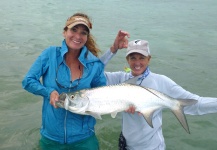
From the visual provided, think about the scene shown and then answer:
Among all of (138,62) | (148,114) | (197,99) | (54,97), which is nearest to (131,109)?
(148,114)

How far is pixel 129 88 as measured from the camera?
156 inches

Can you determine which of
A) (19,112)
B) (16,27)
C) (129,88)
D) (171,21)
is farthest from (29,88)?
(171,21)

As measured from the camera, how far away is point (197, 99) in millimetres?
3969

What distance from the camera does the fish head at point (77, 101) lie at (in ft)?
12.3

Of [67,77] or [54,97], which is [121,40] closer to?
[67,77]

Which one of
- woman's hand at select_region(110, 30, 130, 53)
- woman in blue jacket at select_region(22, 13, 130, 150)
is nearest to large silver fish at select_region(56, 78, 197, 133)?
woman in blue jacket at select_region(22, 13, 130, 150)

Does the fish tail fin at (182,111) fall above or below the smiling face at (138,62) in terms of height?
below

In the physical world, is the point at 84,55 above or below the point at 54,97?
above

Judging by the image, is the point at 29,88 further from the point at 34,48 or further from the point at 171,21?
the point at 171,21

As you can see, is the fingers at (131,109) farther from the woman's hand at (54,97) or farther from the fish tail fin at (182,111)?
the woman's hand at (54,97)

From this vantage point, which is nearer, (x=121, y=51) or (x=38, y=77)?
(x=38, y=77)

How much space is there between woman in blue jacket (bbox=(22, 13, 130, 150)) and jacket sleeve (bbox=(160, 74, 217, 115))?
93cm

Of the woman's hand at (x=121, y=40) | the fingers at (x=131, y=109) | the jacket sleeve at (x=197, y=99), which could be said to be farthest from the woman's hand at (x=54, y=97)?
the jacket sleeve at (x=197, y=99)

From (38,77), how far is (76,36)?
2.41 feet
